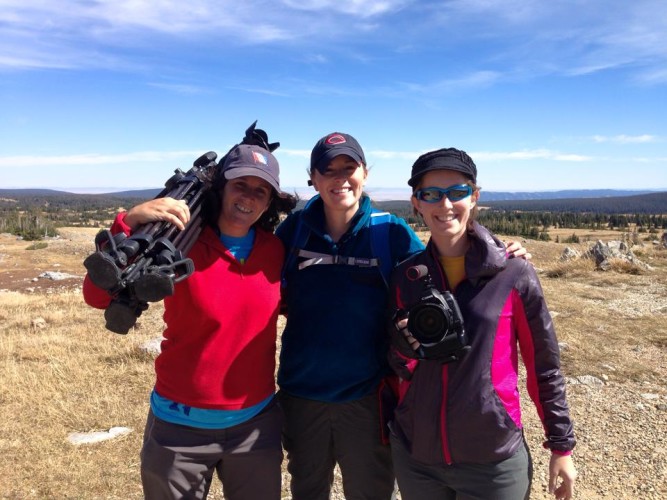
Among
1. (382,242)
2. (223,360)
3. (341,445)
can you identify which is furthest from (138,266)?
(341,445)

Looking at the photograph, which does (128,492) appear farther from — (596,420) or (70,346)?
(596,420)

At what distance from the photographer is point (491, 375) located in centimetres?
226

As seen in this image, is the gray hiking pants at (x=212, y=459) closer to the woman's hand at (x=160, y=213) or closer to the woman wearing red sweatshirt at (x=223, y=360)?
the woman wearing red sweatshirt at (x=223, y=360)

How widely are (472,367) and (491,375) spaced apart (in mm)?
96

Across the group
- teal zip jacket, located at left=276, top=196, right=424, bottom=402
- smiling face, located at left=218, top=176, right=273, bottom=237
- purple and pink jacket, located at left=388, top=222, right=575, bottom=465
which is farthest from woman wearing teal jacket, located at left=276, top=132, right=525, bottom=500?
purple and pink jacket, located at left=388, top=222, right=575, bottom=465

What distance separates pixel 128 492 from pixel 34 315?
729cm

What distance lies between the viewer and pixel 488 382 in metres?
2.26

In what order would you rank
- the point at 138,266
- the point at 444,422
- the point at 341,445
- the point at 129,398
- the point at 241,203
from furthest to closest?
the point at 129,398 → the point at 341,445 → the point at 241,203 → the point at 444,422 → the point at 138,266

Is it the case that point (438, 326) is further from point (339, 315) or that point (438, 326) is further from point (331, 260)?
point (331, 260)

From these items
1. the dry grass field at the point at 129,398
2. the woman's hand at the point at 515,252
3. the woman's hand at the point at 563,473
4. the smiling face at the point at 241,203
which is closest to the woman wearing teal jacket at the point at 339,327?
the smiling face at the point at 241,203

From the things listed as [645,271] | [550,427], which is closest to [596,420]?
[550,427]

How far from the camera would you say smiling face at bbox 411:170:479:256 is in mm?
2391

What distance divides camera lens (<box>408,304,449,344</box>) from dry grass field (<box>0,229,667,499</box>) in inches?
102

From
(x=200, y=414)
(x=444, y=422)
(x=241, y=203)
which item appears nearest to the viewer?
(x=444, y=422)
